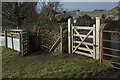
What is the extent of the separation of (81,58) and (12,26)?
408 inches

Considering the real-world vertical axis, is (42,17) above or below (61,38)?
above

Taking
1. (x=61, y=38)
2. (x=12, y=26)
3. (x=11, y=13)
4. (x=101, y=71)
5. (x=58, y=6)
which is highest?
(x=58, y=6)

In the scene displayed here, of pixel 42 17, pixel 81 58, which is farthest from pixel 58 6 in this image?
pixel 81 58

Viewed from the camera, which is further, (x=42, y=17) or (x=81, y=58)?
(x=42, y=17)

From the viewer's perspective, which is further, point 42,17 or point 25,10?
point 42,17

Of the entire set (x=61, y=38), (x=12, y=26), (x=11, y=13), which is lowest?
(x=61, y=38)

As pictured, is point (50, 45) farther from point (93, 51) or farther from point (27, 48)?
point (93, 51)

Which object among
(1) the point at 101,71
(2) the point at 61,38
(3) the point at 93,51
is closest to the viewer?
(1) the point at 101,71

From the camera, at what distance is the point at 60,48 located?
834cm

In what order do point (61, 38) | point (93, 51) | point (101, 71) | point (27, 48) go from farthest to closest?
point (27, 48) < point (61, 38) < point (93, 51) < point (101, 71)

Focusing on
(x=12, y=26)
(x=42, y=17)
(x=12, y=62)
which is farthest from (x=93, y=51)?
(x=42, y=17)

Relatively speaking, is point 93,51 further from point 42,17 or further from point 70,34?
point 42,17

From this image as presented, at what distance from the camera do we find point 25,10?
47.1 feet

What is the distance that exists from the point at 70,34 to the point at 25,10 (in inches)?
307
